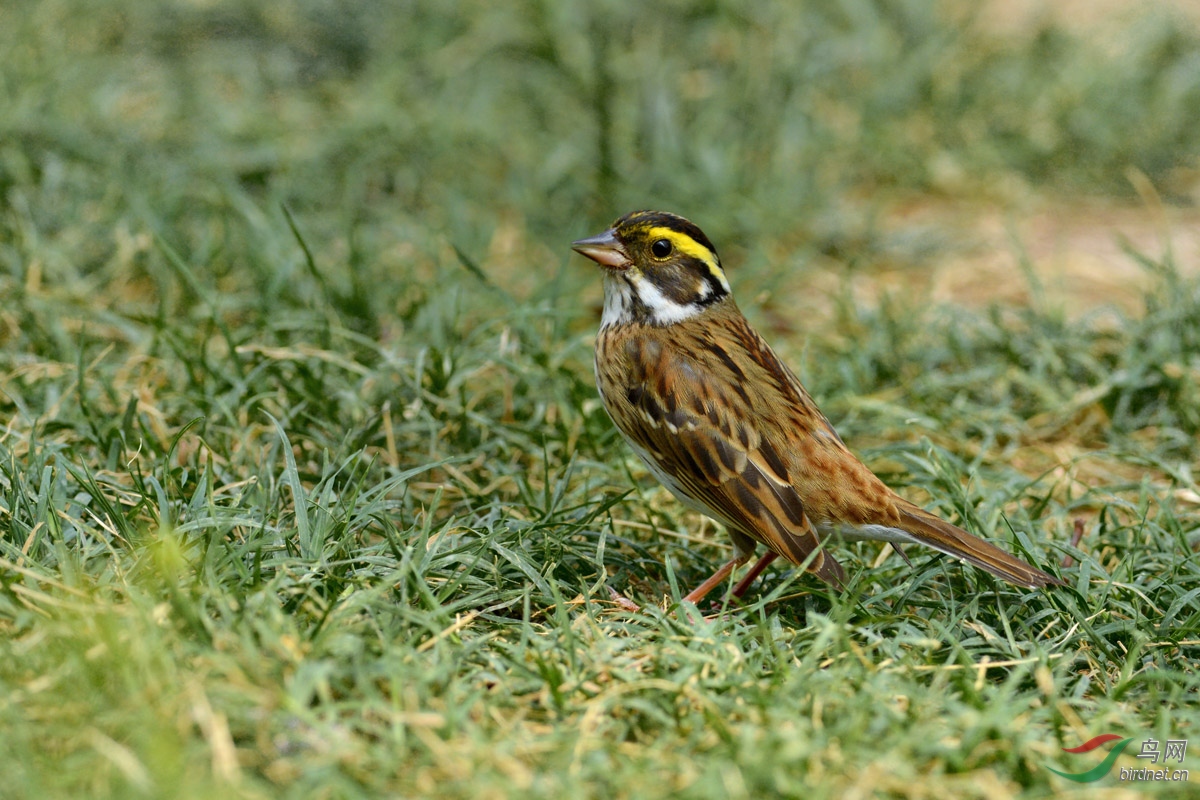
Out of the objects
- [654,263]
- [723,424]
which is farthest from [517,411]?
[723,424]

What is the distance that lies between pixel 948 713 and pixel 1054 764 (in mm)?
321

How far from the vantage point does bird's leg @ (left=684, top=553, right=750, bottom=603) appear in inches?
171

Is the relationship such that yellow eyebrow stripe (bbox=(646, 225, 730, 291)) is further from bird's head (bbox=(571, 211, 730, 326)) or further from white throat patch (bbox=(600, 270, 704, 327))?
white throat patch (bbox=(600, 270, 704, 327))

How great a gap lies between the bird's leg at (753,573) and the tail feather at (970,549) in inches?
21.5

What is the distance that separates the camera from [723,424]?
4.49 metres

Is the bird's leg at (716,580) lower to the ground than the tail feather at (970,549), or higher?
lower

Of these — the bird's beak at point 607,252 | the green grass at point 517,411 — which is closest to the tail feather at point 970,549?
the green grass at point 517,411

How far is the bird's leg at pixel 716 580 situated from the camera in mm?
4343

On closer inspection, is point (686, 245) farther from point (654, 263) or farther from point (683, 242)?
point (654, 263)

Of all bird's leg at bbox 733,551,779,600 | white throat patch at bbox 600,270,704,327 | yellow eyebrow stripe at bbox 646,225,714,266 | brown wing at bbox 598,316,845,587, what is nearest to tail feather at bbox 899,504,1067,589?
brown wing at bbox 598,316,845,587

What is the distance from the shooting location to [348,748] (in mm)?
2988

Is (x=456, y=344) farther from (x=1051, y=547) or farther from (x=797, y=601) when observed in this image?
(x=1051, y=547)

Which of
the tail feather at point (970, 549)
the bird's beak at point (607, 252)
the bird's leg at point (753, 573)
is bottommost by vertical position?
the bird's leg at point (753, 573)

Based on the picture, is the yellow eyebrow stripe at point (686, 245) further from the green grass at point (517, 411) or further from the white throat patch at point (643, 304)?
the green grass at point (517, 411)
